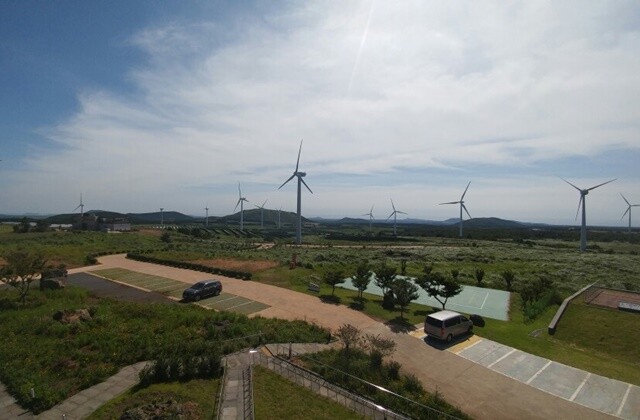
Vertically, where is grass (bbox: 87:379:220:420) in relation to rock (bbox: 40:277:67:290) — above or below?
below

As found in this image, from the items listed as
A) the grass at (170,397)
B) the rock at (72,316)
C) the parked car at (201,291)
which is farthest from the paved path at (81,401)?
the parked car at (201,291)

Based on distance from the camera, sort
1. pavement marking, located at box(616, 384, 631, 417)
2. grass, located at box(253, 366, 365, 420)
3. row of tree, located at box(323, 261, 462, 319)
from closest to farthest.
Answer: grass, located at box(253, 366, 365, 420) < pavement marking, located at box(616, 384, 631, 417) < row of tree, located at box(323, 261, 462, 319)

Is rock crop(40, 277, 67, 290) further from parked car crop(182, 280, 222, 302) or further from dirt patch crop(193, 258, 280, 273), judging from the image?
dirt patch crop(193, 258, 280, 273)

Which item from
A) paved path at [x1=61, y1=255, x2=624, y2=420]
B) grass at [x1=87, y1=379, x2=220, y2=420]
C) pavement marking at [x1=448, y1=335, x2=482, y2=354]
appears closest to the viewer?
grass at [x1=87, y1=379, x2=220, y2=420]

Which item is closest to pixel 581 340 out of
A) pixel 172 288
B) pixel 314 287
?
pixel 314 287

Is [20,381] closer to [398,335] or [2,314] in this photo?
[2,314]

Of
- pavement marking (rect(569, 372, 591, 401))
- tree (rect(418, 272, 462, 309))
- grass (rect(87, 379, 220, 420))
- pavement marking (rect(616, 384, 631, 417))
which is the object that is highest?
tree (rect(418, 272, 462, 309))

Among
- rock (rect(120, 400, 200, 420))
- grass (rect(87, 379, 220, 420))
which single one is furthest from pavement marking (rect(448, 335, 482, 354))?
rock (rect(120, 400, 200, 420))
